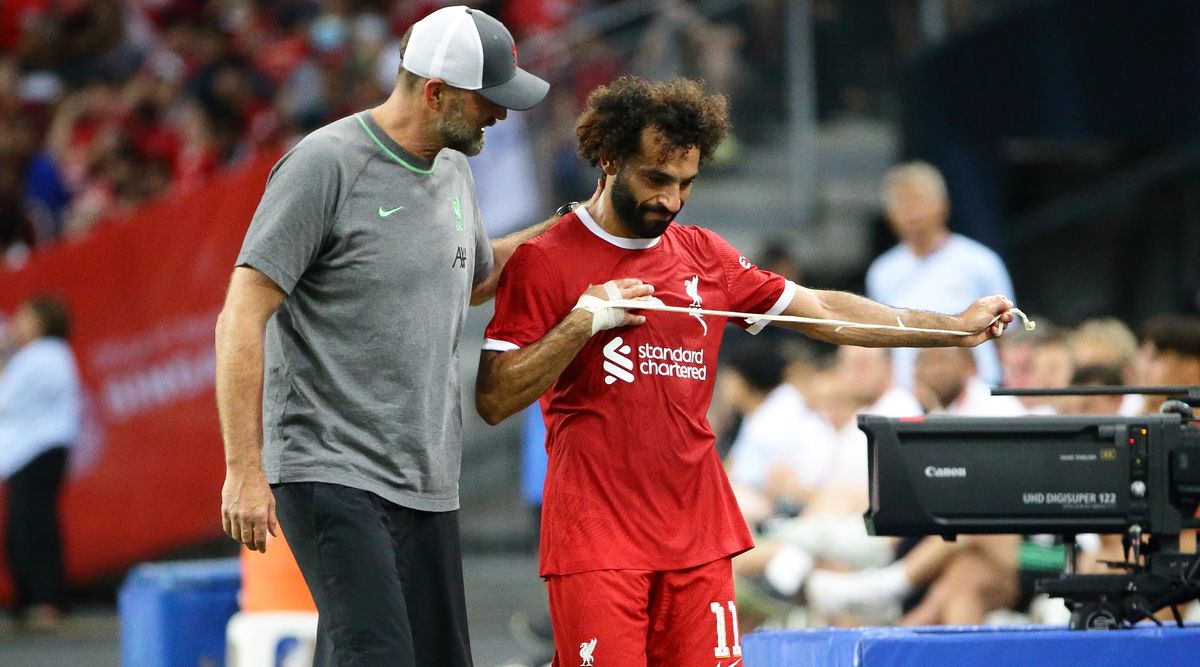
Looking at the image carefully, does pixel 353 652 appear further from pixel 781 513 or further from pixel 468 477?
pixel 468 477

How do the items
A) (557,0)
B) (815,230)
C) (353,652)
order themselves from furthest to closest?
(557,0)
(815,230)
(353,652)

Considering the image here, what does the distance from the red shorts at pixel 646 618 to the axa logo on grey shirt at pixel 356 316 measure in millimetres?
456

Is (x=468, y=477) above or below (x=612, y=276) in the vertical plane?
below

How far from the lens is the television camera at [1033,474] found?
4.94 metres

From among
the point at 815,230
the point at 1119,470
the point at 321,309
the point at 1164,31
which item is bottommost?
the point at 1119,470

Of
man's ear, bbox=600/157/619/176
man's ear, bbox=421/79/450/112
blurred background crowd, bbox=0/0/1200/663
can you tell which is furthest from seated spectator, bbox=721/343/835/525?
man's ear, bbox=421/79/450/112

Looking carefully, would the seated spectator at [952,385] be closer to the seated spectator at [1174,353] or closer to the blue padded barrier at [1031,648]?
the seated spectator at [1174,353]

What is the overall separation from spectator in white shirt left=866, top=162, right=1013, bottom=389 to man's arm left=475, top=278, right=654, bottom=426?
4.89m

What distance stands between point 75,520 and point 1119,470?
9108 millimetres

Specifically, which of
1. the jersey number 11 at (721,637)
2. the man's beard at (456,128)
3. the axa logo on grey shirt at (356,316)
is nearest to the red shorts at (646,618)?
the jersey number 11 at (721,637)

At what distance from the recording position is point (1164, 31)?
11.6 meters

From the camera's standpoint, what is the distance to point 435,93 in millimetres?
4648

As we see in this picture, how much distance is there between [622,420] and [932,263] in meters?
5.06

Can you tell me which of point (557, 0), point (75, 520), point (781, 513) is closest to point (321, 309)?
point (781, 513)
